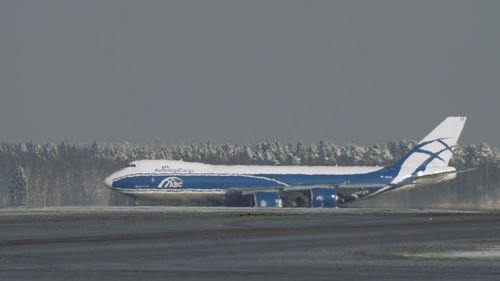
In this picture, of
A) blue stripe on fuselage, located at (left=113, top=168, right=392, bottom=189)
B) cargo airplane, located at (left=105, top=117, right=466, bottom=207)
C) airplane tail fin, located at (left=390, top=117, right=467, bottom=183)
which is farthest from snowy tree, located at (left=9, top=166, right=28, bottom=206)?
airplane tail fin, located at (left=390, top=117, right=467, bottom=183)

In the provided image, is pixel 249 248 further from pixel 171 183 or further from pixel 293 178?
pixel 293 178

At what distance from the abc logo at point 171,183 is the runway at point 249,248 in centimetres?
3199

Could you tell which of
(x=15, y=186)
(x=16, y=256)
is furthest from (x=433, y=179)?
(x=15, y=186)

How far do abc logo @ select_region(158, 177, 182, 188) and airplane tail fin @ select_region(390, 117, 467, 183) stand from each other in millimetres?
19105

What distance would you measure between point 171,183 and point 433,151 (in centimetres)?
2288

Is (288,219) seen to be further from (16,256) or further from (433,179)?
(433,179)

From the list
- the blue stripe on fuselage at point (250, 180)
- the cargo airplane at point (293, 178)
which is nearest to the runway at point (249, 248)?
the blue stripe on fuselage at point (250, 180)

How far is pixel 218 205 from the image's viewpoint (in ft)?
337

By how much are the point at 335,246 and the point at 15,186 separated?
142 metres

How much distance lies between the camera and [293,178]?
4082 inches

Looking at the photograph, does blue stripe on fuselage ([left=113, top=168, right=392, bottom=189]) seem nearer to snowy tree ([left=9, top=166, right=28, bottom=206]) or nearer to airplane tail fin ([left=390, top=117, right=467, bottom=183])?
airplane tail fin ([left=390, top=117, right=467, bottom=183])

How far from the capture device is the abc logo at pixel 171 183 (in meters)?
99.1

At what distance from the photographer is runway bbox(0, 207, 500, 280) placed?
3209cm

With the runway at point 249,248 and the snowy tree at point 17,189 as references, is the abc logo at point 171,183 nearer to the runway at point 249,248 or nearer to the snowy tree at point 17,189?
the runway at point 249,248
